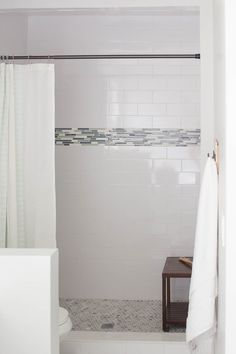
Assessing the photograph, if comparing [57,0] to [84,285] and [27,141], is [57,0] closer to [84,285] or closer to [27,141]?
[27,141]

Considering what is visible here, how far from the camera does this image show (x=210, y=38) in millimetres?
2824

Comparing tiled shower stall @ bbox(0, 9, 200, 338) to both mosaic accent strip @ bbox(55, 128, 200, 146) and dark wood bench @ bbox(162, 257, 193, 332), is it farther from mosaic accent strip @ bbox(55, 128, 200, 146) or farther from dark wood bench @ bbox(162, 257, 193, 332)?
dark wood bench @ bbox(162, 257, 193, 332)

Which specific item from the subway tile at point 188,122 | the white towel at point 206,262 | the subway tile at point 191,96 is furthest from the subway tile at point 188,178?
the white towel at point 206,262

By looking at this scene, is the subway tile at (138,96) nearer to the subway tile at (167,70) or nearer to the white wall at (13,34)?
the subway tile at (167,70)

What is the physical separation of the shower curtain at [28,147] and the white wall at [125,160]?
4.05ft

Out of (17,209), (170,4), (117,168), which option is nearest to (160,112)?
(117,168)

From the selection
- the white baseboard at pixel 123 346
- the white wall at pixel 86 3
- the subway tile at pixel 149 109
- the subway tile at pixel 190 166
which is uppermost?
the white wall at pixel 86 3

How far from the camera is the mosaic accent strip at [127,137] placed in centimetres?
397

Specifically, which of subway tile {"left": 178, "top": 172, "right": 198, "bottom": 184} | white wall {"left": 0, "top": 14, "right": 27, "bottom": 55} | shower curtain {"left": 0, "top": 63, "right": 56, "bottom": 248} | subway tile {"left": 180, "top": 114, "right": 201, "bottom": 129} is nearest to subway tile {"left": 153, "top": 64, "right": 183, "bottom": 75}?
subway tile {"left": 180, "top": 114, "right": 201, "bottom": 129}

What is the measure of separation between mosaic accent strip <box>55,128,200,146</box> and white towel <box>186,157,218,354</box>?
1.72 m

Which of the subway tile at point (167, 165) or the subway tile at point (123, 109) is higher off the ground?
the subway tile at point (123, 109)

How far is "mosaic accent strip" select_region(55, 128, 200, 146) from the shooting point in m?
3.97

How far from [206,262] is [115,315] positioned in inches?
66.5

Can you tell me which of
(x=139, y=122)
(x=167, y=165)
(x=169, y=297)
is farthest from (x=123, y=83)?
(x=169, y=297)
